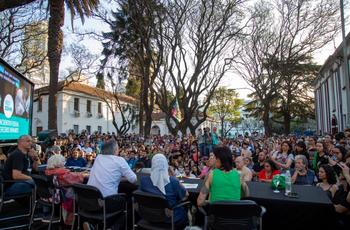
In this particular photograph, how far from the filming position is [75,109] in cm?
4162

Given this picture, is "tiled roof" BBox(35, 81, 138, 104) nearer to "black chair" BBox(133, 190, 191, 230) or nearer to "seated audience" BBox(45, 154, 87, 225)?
A: "seated audience" BBox(45, 154, 87, 225)

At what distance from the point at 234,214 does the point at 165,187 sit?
1083 millimetres

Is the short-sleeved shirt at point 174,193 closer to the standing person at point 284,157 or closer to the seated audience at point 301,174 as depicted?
the seated audience at point 301,174

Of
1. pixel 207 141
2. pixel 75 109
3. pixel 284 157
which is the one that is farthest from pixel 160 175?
Result: pixel 75 109

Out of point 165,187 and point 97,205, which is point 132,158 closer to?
point 97,205

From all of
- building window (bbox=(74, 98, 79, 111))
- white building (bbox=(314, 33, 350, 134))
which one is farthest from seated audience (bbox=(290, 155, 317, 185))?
building window (bbox=(74, 98, 79, 111))

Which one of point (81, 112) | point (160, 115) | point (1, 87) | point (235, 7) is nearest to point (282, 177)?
point (1, 87)

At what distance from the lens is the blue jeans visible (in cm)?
579

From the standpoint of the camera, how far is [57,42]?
47.8 feet

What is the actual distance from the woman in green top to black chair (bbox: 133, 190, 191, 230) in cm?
41

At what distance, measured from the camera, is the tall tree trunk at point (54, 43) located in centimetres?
1410

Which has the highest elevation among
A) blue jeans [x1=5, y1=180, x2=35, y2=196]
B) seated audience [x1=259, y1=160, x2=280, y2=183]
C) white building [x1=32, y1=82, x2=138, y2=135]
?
white building [x1=32, y1=82, x2=138, y2=135]

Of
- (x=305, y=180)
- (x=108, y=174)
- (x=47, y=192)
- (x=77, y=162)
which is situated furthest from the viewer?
(x=77, y=162)

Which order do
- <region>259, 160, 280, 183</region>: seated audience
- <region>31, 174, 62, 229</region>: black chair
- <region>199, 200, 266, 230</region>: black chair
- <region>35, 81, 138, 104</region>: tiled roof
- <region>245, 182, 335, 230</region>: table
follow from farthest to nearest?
1. <region>35, 81, 138, 104</region>: tiled roof
2. <region>259, 160, 280, 183</region>: seated audience
3. <region>31, 174, 62, 229</region>: black chair
4. <region>245, 182, 335, 230</region>: table
5. <region>199, 200, 266, 230</region>: black chair
